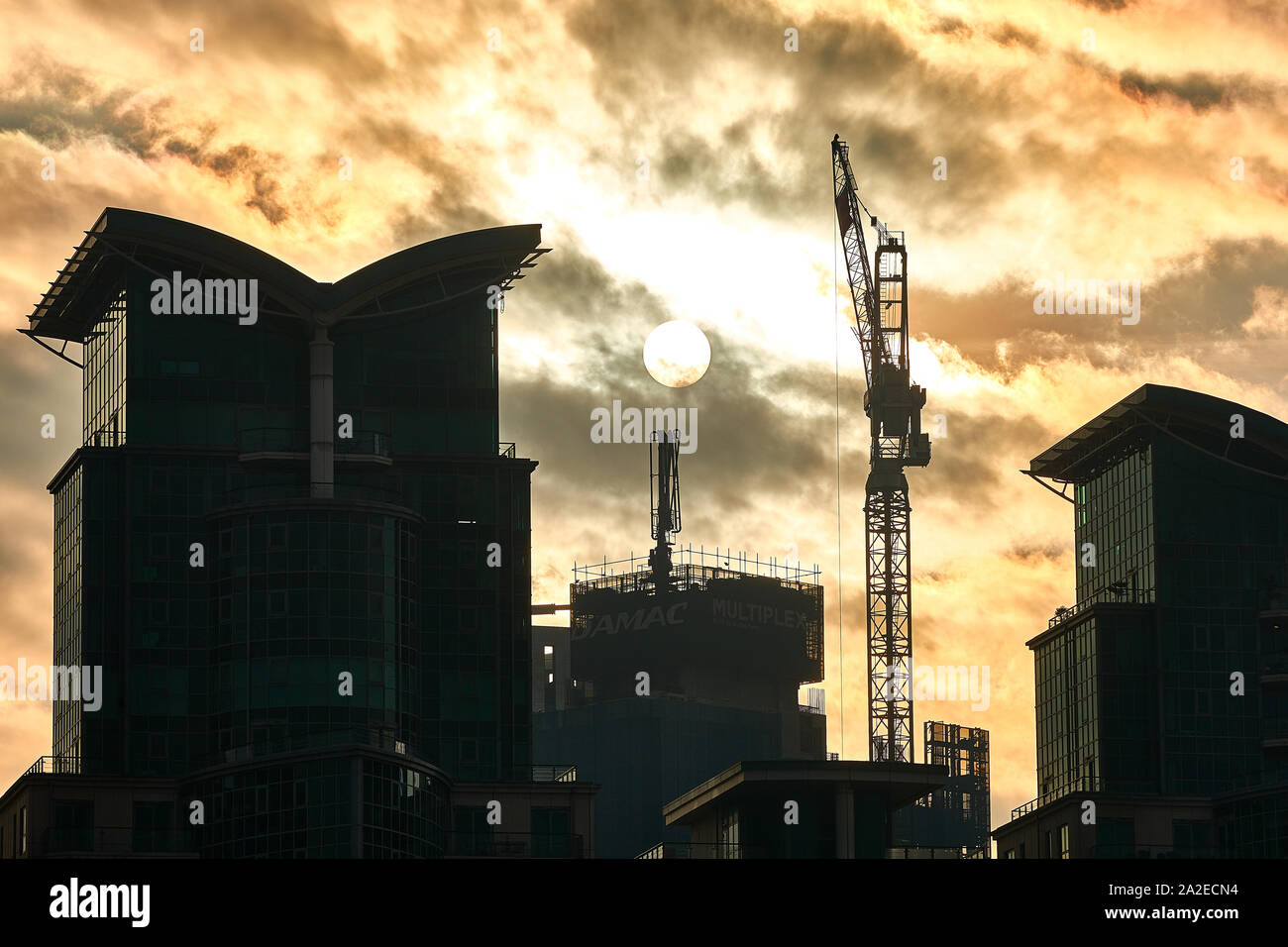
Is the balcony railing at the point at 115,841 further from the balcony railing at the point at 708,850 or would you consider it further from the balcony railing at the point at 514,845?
the balcony railing at the point at 708,850

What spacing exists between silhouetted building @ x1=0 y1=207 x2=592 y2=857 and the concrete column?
0.24 m

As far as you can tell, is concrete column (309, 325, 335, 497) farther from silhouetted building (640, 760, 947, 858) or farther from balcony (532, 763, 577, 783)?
silhouetted building (640, 760, 947, 858)

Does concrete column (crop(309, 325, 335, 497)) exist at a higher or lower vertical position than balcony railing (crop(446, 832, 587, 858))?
higher

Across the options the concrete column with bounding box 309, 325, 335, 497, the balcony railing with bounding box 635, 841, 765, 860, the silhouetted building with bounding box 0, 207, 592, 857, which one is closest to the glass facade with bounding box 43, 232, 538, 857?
the silhouetted building with bounding box 0, 207, 592, 857

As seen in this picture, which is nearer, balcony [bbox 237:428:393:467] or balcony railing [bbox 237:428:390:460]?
balcony [bbox 237:428:393:467]

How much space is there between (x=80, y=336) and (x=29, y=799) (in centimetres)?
4654

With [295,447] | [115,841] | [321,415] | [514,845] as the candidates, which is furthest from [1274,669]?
[115,841]

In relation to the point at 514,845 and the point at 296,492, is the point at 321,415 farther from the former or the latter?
the point at 514,845

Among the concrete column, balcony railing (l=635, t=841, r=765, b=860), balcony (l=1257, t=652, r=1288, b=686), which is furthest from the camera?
balcony (l=1257, t=652, r=1288, b=686)

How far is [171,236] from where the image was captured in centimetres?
17162

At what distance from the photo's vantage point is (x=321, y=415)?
17362 cm

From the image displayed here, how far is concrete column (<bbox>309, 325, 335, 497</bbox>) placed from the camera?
17162cm

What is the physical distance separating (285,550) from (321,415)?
16158mm
